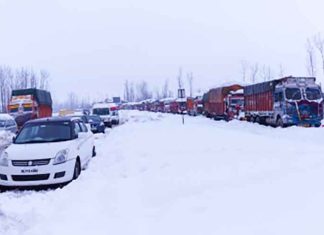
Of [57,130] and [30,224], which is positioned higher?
[57,130]

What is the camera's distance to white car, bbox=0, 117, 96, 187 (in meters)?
9.23

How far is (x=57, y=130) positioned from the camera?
1104 cm

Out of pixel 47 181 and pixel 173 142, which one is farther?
pixel 173 142

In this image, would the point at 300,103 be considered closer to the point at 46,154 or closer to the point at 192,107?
the point at 46,154

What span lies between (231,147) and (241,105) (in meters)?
25.8

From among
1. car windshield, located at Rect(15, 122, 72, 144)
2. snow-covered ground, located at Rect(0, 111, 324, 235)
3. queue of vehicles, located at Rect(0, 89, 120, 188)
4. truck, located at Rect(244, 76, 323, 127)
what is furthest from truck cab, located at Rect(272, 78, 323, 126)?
car windshield, located at Rect(15, 122, 72, 144)

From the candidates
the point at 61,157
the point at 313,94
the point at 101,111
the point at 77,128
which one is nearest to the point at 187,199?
the point at 61,157

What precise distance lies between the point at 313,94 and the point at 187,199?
65.5ft

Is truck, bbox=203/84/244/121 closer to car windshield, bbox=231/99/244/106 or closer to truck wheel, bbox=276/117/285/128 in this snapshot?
car windshield, bbox=231/99/244/106

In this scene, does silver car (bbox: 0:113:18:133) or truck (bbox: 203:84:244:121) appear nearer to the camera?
silver car (bbox: 0:113:18:133)

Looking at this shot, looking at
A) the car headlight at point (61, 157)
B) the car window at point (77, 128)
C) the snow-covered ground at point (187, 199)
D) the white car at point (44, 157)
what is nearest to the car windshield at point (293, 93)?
the snow-covered ground at point (187, 199)

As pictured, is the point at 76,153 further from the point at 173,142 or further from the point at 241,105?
the point at 241,105

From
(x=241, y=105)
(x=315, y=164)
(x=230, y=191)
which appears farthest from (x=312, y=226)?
(x=241, y=105)

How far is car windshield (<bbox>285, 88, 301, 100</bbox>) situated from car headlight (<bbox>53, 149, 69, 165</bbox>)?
685 inches
